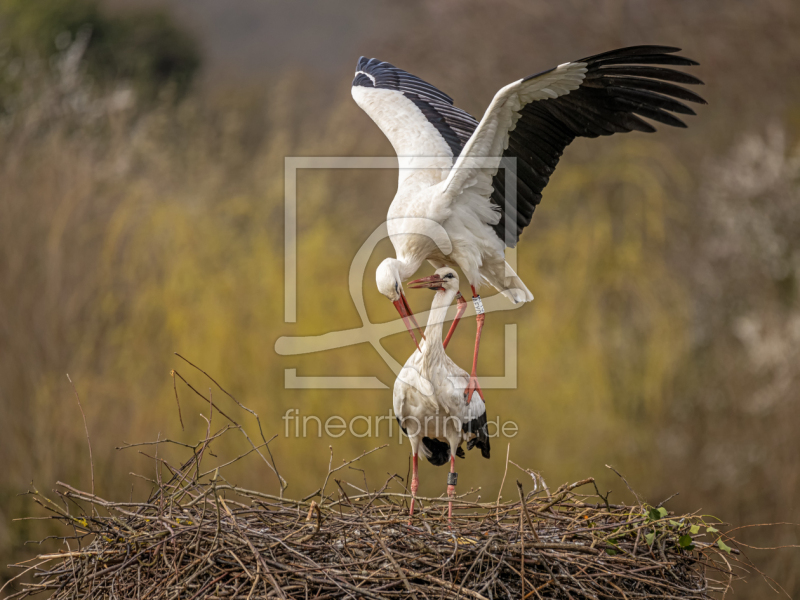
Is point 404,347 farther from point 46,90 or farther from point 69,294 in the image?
point 46,90

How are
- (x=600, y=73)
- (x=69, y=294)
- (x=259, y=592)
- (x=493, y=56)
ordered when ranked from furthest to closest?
(x=493, y=56)
(x=69, y=294)
(x=600, y=73)
(x=259, y=592)

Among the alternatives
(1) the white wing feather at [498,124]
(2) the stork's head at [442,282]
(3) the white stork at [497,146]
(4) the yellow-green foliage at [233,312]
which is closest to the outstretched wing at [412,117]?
(3) the white stork at [497,146]

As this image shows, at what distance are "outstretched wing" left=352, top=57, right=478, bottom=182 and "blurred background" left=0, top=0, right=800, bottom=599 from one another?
2.48 metres

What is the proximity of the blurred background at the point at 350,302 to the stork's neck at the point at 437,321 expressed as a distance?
3412mm

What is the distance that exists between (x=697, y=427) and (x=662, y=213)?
6.59 feet

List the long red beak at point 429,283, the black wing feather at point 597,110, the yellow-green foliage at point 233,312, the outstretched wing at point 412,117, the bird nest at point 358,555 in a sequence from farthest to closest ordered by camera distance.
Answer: the yellow-green foliage at point 233,312
the outstretched wing at point 412,117
the long red beak at point 429,283
the black wing feather at point 597,110
the bird nest at point 358,555

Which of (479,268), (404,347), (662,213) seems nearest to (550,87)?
(479,268)

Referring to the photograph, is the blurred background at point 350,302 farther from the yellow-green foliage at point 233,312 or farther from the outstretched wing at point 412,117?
the outstretched wing at point 412,117

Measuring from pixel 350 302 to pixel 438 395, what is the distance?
375cm

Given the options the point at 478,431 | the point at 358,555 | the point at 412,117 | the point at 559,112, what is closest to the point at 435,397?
the point at 478,431

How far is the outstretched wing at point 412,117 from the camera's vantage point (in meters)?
4.15

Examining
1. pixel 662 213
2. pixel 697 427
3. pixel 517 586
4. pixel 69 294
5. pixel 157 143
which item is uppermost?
pixel 157 143

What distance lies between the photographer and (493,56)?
8719 mm

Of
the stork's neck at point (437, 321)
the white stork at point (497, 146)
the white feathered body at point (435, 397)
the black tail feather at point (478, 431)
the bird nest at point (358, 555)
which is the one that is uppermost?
the white stork at point (497, 146)
